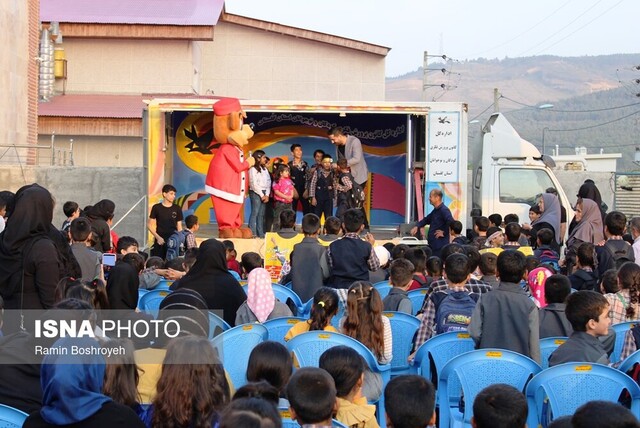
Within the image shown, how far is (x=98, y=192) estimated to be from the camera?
19.6 m

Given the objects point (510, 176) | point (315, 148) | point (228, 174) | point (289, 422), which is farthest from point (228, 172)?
point (289, 422)

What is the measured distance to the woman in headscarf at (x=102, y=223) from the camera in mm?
10305

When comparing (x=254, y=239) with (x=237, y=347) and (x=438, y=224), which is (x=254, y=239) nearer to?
(x=438, y=224)

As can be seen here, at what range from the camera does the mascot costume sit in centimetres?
1483

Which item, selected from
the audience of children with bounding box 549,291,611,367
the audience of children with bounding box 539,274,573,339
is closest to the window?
the audience of children with bounding box 539,274,573,339

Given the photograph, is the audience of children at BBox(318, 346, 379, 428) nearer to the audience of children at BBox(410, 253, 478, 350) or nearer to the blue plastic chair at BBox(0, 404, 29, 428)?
the blue plastic chair at BBox(0, 404, 29, 428)

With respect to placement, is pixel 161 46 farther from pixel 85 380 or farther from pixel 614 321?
pixel 85 380

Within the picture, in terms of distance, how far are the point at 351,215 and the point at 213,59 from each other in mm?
23035

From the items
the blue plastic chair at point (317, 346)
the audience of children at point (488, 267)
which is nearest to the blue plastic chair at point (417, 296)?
the audience of children at point (488, 267)

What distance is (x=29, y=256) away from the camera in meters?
6.60

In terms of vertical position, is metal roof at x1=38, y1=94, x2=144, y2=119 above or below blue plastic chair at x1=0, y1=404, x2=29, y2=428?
above

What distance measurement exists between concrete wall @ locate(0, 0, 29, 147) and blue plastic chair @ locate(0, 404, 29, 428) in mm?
15852

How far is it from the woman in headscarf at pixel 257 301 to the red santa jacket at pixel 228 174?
7.51m

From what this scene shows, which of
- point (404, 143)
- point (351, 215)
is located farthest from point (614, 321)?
point (404, 143)
